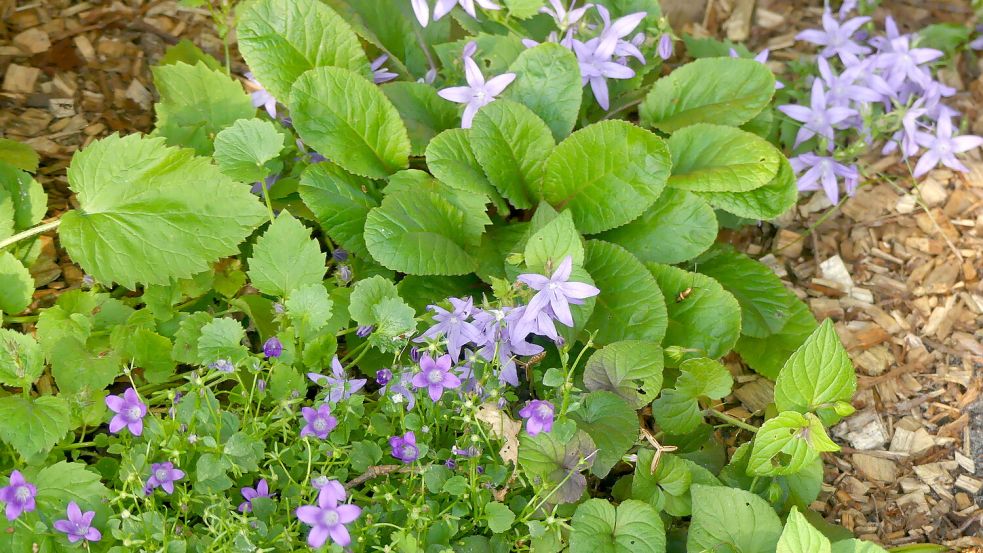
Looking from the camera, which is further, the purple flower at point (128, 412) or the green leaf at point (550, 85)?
the green leaf at point (550, 85)

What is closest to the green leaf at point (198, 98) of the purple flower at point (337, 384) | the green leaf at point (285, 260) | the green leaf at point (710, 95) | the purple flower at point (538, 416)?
the green leaf at point (285, 260)

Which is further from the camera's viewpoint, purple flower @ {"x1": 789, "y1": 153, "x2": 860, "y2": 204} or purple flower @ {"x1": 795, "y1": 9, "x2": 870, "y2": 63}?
purple flower @ {"x1": 795, "y1": 9, "x2": 870, "y2": 63}

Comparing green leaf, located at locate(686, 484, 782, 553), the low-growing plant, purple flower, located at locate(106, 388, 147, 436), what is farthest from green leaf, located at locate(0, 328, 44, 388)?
green leaf, located at locate(686, 484, 782, 553)

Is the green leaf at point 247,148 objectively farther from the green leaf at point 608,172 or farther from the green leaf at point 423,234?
the green leaf at point 608,172

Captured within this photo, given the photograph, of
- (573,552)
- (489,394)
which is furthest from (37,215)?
(573,552)

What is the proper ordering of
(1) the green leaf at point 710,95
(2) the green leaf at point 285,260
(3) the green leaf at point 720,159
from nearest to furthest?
(2) the green leaf at point 285,260
(3) the green leaf at point 720,159
(1) the green leaf at point 710,95

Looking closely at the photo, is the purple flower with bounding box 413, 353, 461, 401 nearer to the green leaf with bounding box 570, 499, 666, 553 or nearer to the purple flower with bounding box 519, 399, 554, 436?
the purple flower with bounding box 519, 399, 554, 436
